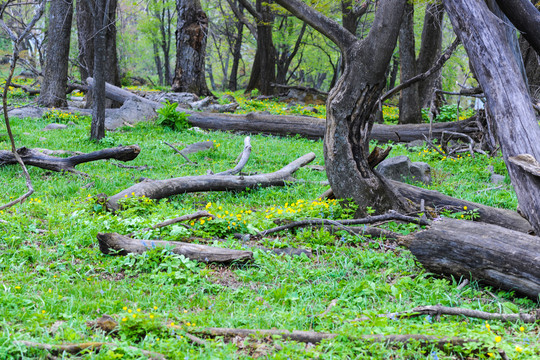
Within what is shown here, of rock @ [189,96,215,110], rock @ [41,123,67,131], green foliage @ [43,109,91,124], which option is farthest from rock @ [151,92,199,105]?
rock @ [41,123,67,131]

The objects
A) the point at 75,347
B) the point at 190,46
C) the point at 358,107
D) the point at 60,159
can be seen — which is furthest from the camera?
the point at 190,46

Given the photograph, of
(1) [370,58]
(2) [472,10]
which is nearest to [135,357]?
(1) [370,58]

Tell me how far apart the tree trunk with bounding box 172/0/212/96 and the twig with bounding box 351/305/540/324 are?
15.8 m

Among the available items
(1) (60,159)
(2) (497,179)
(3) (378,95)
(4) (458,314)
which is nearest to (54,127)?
(1) (60,159)

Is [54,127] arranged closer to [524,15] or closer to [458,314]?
[524,15]

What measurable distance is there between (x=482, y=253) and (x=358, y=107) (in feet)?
8.17

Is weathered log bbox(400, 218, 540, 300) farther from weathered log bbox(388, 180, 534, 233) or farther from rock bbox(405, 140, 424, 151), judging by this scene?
rock bbox(405, 140, 424, 151)

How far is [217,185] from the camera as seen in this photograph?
700 cm

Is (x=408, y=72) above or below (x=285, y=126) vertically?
above

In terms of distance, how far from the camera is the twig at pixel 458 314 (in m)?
3.31

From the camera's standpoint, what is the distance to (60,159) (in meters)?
7.63

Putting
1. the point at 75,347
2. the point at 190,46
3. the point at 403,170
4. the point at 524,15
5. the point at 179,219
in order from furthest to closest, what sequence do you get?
1. the point at 190,46
2. the point at 403,170
3. the point at 524,15
4. the point at 179,219
5. the point at 75,347

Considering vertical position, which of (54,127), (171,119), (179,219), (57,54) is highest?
(57,54)

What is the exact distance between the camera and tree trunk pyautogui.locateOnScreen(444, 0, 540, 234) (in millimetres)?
4619
